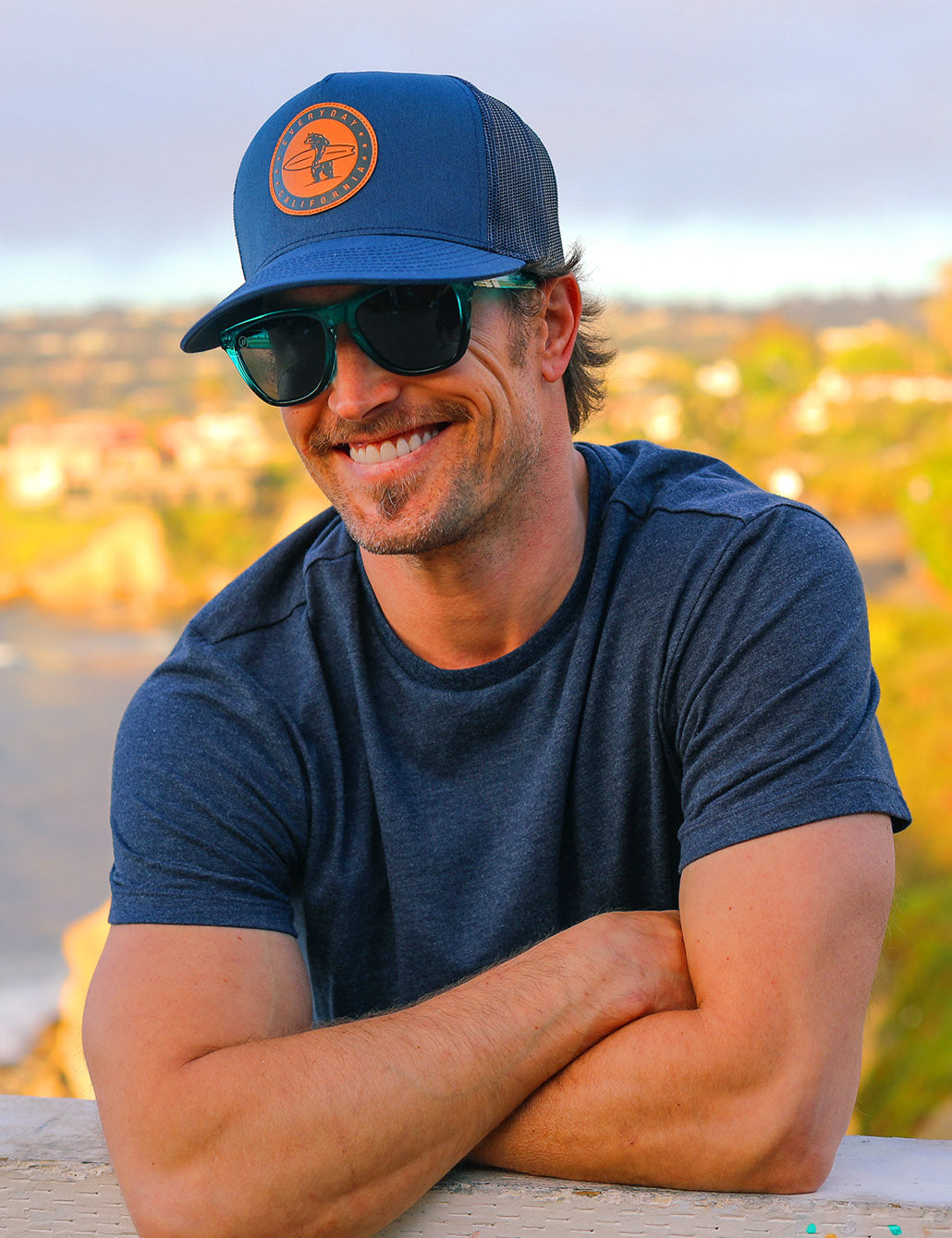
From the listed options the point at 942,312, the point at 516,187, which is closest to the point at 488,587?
the point at 516,187

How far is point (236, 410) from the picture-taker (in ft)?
223

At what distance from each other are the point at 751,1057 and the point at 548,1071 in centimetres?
23

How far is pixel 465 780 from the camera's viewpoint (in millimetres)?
1842

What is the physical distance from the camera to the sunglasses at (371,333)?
1.73m

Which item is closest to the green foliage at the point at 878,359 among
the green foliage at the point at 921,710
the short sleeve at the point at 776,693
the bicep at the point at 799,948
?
the green foliage at the point at 921,710

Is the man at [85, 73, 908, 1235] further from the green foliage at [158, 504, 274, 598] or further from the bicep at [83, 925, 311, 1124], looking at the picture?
the green foliage at [158, 504, 274, 598]

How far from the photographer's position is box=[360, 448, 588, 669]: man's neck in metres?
1.91

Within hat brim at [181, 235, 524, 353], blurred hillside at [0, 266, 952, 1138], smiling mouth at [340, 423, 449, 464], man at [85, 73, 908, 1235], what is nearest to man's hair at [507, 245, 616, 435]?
man at [85, 73, 908, 1235]

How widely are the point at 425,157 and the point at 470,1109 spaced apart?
4.06 feet

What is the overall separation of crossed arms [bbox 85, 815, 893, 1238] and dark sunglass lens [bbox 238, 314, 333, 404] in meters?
0.81

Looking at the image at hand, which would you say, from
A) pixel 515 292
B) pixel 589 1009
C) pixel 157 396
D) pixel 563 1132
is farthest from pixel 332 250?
pixel 157 396

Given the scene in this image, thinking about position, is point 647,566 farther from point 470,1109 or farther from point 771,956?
point 470,1109

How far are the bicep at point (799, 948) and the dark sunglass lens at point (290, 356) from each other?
0.85 meters

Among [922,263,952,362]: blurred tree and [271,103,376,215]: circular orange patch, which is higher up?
[922,263,952,362]: blurred tree
